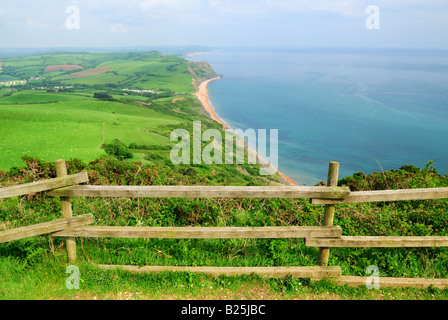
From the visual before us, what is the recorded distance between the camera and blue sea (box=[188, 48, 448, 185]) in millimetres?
71938

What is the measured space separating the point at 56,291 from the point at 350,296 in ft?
13.1

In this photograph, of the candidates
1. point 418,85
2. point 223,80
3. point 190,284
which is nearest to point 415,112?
point 418,85

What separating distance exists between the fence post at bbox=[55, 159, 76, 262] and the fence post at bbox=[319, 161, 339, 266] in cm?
351

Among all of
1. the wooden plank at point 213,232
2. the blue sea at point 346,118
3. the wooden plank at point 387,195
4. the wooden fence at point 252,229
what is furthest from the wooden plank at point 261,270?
the blue sea at point 346,118

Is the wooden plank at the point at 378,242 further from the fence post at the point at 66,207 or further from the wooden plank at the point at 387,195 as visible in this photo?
the fence post at the point at 66,207

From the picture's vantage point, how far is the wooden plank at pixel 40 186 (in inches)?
153

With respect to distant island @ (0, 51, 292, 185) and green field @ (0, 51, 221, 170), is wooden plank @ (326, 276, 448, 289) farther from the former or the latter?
green field @ (0, 51, 221, 170)

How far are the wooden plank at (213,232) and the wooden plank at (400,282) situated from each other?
0.70m

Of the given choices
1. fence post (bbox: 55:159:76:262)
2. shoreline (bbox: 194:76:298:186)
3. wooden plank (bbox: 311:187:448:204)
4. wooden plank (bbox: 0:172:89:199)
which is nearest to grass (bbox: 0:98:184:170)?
shoreline (bbox: 194:76:298:186)

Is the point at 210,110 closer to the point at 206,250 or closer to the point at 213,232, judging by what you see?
the point at 206,250

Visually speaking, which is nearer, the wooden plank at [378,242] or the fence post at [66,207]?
the fence post at [66,207]

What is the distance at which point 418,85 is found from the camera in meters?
149

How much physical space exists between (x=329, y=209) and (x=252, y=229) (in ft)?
3.56

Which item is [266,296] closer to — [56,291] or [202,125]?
[56,291]
